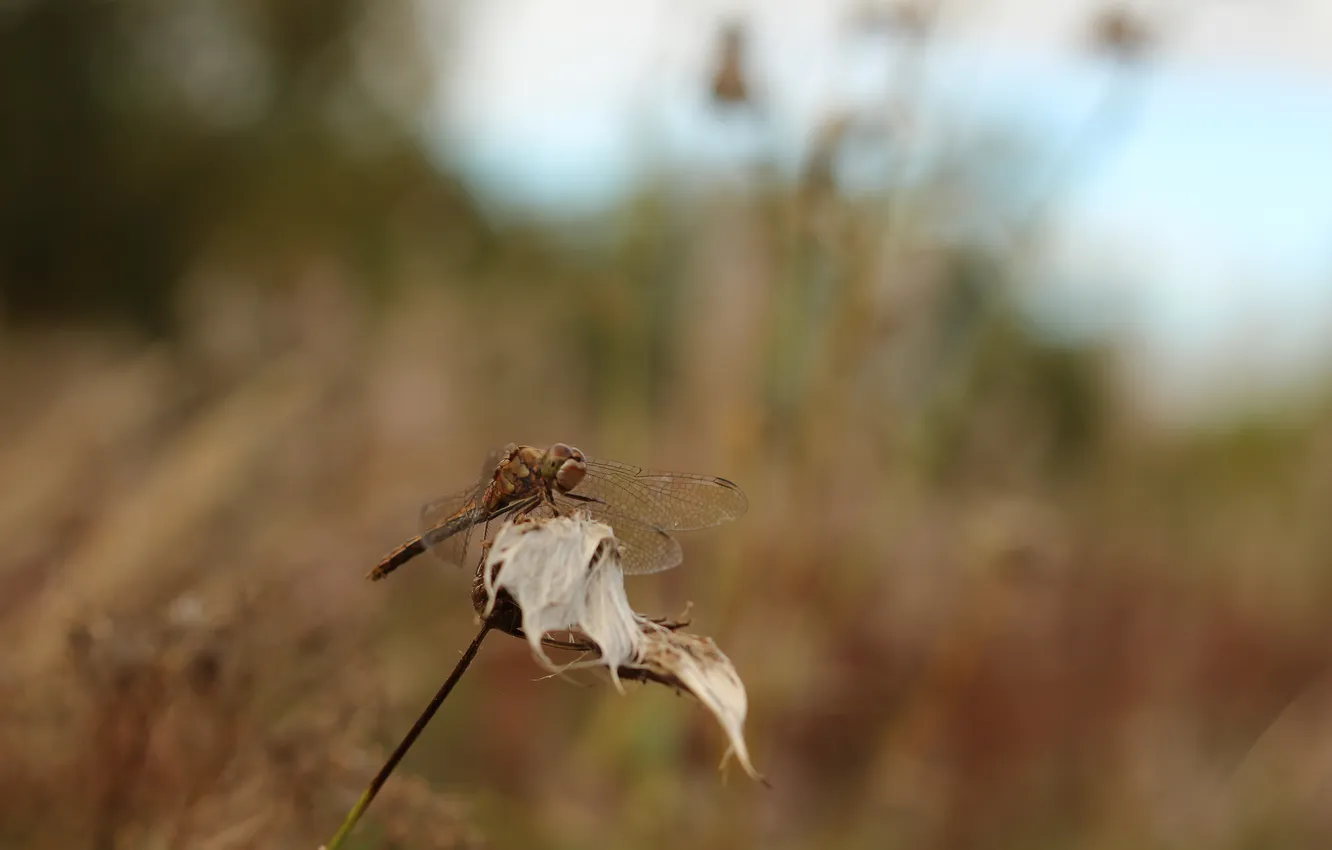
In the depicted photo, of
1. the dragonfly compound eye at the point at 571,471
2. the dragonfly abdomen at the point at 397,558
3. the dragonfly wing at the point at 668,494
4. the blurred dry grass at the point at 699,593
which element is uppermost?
the dragonfly compound eye at the point at 571,471

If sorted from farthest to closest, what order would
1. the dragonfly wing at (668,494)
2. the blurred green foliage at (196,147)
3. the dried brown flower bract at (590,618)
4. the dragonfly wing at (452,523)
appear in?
the blurred green foliage at (196,147) < the dragonfly wing at (668,494) < the dragonfly wing at (452,523) < the dried brown flower bract at (590,618)

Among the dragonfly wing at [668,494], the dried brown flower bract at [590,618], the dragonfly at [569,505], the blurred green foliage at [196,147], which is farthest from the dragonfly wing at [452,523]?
the blurred green foliage at [196,147]

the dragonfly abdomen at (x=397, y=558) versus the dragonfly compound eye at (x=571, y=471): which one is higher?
the dragonfly compound eye at (x=571, y=471)

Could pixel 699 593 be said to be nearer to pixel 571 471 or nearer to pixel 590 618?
pixel 571 471

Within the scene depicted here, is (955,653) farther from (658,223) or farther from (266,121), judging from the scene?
(266,121)

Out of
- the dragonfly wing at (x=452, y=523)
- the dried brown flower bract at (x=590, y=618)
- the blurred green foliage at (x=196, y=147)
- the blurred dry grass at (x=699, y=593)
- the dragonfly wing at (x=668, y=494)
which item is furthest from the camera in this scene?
the blurred green foliage at (x=196, y=147)

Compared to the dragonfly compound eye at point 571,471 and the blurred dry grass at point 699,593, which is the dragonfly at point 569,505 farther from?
the blurred dry grass at point 699,593

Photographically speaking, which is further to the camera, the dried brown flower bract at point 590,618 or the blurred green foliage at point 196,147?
the blurred green foliage at point 196,147

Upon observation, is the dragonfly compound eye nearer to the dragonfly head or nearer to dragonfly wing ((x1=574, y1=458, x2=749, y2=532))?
the dragonfly head

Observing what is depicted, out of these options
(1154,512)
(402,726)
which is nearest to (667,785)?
(402,726)
